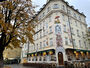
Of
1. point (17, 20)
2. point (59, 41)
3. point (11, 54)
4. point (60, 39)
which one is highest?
point (17, 20)

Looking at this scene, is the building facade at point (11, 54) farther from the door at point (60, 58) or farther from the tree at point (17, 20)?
the tree at point (17, 20)

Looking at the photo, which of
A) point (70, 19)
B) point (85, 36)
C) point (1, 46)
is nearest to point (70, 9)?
point (70, 19)

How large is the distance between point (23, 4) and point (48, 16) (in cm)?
1148

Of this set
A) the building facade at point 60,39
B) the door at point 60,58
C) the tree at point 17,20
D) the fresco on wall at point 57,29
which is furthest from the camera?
the fresco on wall at point 57,29

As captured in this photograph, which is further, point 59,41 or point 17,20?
point 59,41

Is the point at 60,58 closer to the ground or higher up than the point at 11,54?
higher up

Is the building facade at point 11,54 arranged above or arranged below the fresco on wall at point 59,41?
below

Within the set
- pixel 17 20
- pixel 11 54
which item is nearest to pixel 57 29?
pixel 17 20

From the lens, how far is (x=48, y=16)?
21.7 meters

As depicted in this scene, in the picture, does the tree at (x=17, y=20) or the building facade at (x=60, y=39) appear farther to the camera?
the building facade at (x=60, y=39)

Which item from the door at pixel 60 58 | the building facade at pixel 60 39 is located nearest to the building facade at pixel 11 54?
the building facade at pixel 60 39

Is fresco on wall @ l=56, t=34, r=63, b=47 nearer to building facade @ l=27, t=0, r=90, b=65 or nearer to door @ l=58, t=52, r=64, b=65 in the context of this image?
building facade @ l=27, t=0, r=90, b=65

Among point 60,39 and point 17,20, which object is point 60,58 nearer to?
point 60,39

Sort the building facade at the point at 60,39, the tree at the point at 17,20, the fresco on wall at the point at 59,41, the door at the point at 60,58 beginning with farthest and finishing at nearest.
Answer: the fresco on wall at the point at 59,41 → the building facade at the point at 60,39 → the door at the point at 60,58 → the tree at the point at 17,20
